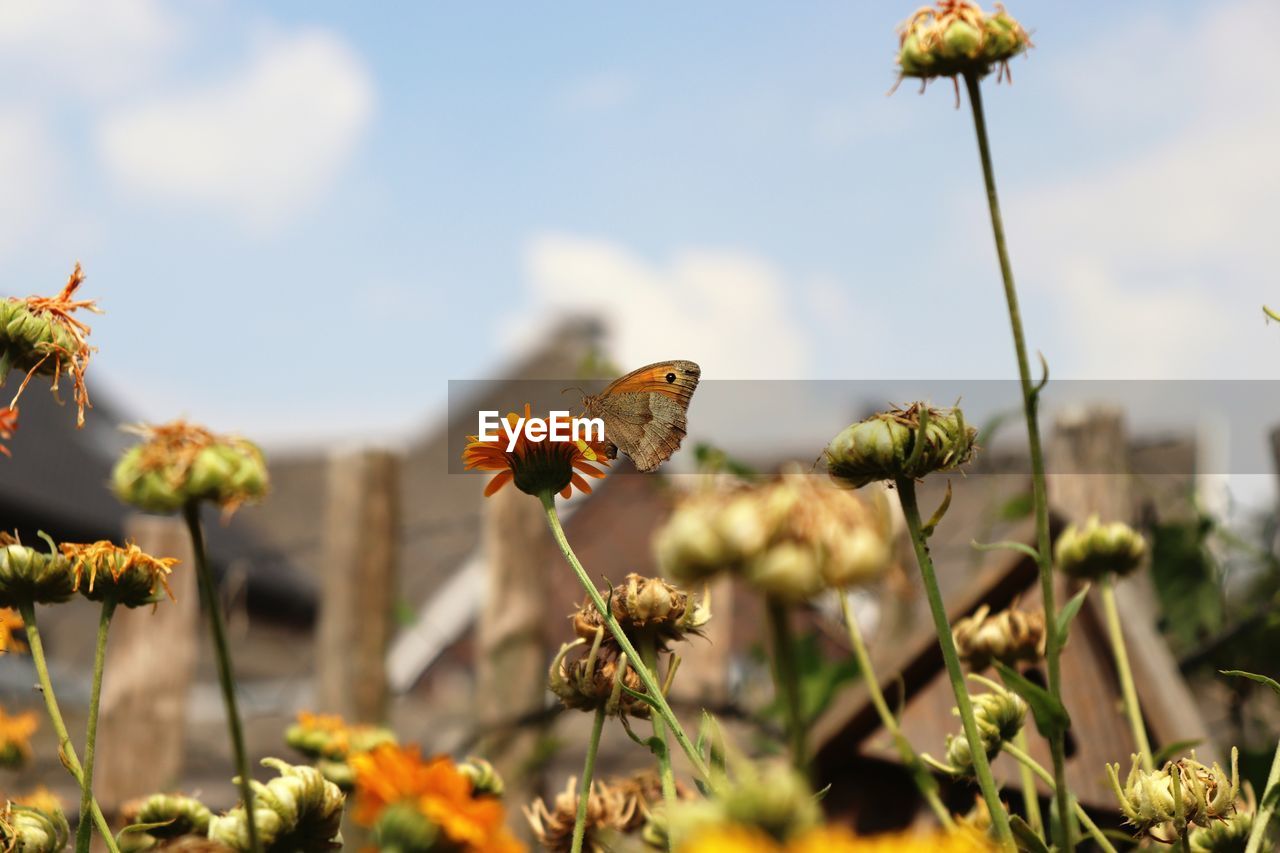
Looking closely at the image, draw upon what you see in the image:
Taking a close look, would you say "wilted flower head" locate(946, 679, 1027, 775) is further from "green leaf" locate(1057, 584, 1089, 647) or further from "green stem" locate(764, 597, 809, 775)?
"green stem" locate(764, 597, 809, 775)

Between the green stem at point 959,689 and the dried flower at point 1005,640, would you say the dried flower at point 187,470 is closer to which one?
the green stem at point 959,689

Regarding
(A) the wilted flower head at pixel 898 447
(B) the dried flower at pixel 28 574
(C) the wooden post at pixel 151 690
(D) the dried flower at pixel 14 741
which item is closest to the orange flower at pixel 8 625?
(B) the dried flower at pixel 28 574

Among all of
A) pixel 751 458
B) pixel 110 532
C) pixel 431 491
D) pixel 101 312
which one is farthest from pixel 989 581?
pixel 431 491

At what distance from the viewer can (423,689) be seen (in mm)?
13336

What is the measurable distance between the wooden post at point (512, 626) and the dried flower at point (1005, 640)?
7.07 ft

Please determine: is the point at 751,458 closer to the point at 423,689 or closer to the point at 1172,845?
the point at 423,689

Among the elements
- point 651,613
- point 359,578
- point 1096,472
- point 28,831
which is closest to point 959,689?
point 651,613

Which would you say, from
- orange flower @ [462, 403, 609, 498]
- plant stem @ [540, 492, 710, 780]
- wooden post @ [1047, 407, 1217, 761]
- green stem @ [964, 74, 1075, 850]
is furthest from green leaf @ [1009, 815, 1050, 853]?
wooden post @ [1047, 407, 1217, 761]

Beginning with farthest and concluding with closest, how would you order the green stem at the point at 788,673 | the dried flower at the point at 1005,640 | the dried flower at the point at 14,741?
the dried flower at the point at 14,741 < the dried flower at the point at 1005,640 < the green stem at the point at 788,673

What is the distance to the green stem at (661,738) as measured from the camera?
52 centimetres

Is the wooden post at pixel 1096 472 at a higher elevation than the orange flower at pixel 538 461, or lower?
lower

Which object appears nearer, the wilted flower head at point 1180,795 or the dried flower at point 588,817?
the wilted flower head at point 1180,795

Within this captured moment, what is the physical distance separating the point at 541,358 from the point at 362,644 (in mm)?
13563

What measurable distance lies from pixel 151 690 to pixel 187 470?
291 cm
